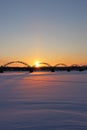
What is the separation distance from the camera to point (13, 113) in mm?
10078

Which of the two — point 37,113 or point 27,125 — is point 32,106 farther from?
point 27,125

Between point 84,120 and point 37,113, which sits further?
point 37,113

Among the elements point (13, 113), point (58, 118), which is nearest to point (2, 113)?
point (13, 113)

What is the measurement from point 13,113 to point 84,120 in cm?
255

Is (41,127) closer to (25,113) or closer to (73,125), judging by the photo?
(73,125)

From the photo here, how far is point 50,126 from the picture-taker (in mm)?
7895

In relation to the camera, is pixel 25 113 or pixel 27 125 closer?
pixel 27 125

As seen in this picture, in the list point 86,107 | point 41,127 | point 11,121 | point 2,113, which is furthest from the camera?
point 86,107

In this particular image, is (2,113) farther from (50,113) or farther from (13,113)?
(50,113)

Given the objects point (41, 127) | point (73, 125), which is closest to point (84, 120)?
point (73, 125)

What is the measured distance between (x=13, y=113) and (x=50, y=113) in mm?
1210

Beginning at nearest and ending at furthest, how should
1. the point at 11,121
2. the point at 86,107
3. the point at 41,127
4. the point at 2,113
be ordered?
the point at 41,127 → the point at 11,121 → the point at 2,113 → the point at 86,107

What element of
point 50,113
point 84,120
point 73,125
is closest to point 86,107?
point 50,113

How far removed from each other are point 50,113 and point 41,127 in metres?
2.32
